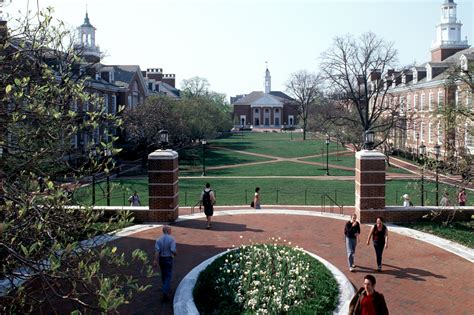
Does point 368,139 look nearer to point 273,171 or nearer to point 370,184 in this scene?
point 370,184

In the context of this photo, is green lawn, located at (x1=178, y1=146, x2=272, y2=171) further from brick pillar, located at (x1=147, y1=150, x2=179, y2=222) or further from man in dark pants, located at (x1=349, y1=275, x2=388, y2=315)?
man in dark pants, located at (x1=349, y1=275, x2=388, y2=315)

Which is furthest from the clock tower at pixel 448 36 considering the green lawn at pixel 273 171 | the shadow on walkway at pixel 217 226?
the shadow on walkway at pixel 217 226

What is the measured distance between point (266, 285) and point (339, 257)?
12.8 feet

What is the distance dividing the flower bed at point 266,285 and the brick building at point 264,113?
108 metres

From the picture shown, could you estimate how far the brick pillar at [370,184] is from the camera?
1568 centimetres

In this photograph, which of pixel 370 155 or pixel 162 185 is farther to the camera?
pixel 162 185

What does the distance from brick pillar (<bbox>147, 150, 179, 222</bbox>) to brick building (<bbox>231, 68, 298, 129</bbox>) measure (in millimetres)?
102105

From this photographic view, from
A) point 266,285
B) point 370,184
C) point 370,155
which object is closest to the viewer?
point 266,285

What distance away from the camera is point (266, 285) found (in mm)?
9062

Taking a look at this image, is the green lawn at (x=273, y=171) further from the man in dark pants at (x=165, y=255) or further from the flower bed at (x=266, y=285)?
the man in dark pants at (x=165, y=255)

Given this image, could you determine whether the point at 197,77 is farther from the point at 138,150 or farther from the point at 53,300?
the point at 53,300

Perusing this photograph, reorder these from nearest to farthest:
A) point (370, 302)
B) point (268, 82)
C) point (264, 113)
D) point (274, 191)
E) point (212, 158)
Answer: point (370, 302)
point (274, 191)
point (212, 158)
point (264, 113)
point (268, 82)

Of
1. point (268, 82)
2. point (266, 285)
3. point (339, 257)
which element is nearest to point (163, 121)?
point (339, 257)

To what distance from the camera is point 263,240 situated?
45.1 ft
